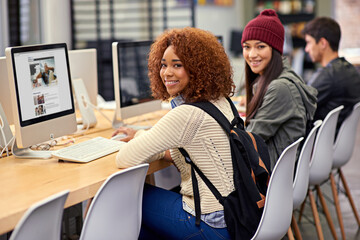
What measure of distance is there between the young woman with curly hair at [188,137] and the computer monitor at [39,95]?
449mm

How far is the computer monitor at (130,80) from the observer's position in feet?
8.81

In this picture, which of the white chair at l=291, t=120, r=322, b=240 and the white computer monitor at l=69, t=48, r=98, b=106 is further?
the white computer monitor at l=69, t=48, r=98, b=106

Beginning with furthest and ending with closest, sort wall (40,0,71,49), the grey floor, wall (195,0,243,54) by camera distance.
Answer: wall (195,0,243,54) < wall (40,0,71,49) < the grey floor

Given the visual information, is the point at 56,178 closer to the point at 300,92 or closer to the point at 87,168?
the point at 87,168

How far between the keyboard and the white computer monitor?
710mm

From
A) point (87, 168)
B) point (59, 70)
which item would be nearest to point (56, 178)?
point (87, 168)

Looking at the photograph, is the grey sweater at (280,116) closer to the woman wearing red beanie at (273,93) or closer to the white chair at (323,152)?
the woman wearing red beanie at (273,93)

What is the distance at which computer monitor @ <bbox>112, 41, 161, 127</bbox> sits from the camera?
2686mm

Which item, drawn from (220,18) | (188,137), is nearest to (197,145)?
(188,137)

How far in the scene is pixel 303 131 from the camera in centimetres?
255

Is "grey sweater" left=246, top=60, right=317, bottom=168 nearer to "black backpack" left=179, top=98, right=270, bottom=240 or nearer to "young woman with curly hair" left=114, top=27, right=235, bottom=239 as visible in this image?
"young woman with curly hair" left=114, top=27, right=235, bottom=239

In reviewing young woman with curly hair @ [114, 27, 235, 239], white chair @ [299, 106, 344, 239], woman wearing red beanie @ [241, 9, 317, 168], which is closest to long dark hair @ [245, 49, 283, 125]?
woman wearing red beanie @ [241, 9, 317, 168]

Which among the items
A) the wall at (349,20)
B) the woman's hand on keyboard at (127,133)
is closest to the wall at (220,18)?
the wall at (349,20)

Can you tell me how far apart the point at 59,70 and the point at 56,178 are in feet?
2.10
